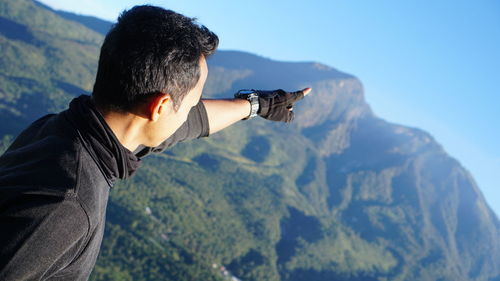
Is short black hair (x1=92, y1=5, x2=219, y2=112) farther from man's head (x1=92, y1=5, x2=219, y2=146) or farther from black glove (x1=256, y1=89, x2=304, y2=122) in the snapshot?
black glove (x1=256, y1=89, x2=304, y2=122)

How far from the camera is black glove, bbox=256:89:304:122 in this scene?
10.4ft

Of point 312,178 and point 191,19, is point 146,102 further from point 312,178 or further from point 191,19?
point 312,178

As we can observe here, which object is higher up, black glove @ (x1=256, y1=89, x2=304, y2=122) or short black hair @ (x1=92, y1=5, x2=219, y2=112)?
short black hair @ (x1=92, y1=5, x2=219, y2=112)

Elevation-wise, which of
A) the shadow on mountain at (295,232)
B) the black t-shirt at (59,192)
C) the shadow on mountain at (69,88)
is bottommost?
the shadow on mountain at (295,232)

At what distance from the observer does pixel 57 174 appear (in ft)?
4.32

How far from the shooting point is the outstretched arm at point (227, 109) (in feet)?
9.71

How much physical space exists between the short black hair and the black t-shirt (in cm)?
13

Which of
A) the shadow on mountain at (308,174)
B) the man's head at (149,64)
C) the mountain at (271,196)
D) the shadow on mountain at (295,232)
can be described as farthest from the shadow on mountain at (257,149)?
the man's head at (149,64)

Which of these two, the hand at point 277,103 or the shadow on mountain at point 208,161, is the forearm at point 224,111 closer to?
the hand at point 277,103

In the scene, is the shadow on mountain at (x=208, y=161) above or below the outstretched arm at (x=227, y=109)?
below

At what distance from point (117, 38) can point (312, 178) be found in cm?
15289

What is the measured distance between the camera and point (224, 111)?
3072 mm

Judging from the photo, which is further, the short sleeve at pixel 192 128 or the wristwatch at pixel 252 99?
the wristwatch at pixel 252 99

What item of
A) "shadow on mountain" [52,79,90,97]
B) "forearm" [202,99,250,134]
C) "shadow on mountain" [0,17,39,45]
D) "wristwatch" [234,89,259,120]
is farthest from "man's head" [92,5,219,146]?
"shadow on mountain" [0,17,39,45]
